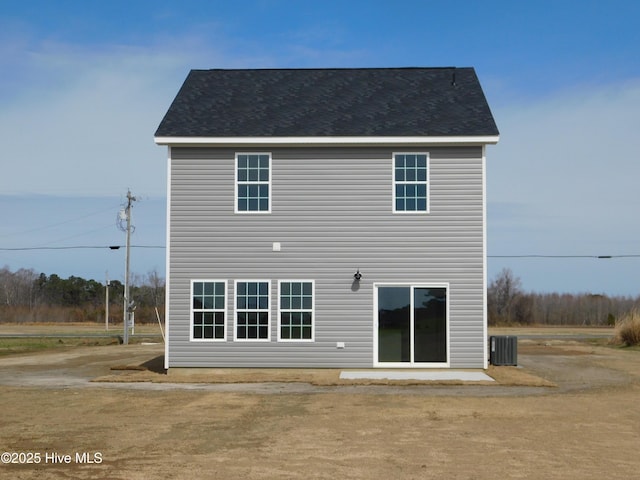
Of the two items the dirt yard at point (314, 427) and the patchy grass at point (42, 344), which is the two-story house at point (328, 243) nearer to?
the dirt yard at point (314, 427)

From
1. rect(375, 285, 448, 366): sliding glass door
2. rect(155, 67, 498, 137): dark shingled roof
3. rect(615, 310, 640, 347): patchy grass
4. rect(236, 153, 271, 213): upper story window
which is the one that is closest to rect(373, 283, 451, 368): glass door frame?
rect(375, 285, 448, 366): sliding glass door

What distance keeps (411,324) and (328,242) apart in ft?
9.47

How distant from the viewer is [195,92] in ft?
73.8

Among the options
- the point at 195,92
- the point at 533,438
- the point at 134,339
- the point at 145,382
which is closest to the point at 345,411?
the point at 533,438

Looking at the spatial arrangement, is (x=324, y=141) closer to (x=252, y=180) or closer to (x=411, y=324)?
(x=252, y=180)

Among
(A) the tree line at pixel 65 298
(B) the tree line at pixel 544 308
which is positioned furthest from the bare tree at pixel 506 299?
(A) the tree line at pixel 65 298

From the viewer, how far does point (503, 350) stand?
21.6 m

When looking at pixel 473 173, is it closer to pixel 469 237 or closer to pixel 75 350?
pixel 469 237

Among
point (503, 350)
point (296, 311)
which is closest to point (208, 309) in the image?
point (296, 311)

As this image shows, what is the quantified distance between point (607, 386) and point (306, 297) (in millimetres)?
A: 7308

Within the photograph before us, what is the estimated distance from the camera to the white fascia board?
19375mm

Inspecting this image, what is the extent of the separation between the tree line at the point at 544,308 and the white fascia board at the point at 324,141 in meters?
47.7

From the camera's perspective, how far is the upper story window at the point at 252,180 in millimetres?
20000

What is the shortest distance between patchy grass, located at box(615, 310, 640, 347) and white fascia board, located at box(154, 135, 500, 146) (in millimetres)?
16057
